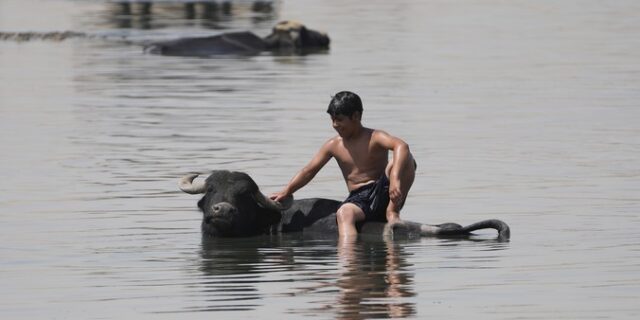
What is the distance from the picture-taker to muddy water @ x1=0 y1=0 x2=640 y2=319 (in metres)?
11.4

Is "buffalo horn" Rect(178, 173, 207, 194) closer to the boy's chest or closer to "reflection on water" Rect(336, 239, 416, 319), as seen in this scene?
the boy's chest

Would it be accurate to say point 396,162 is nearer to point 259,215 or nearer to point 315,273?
point 259,215

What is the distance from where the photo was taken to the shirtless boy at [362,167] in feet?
44.7

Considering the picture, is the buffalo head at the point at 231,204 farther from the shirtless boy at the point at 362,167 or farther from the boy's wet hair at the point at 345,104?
the boy's wet hair at the point at 345,104

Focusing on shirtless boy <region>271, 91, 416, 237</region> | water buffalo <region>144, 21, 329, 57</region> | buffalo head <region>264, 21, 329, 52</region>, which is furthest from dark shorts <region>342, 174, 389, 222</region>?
buffalo head <region>264, 21, 329, 52</region>

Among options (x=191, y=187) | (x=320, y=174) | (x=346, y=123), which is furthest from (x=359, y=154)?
(x=320, y=174)

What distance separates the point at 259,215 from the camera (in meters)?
14.3

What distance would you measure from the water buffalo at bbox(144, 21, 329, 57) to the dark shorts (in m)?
22.2

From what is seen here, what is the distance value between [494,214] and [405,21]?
3323cm

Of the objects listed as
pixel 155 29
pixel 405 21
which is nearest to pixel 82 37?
pixel 155 29

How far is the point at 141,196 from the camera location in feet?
54.5

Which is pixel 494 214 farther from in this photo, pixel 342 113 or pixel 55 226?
pixel 55 226

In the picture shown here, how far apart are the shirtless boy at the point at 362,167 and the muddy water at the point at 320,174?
325mm

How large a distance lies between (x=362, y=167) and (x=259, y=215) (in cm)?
95
